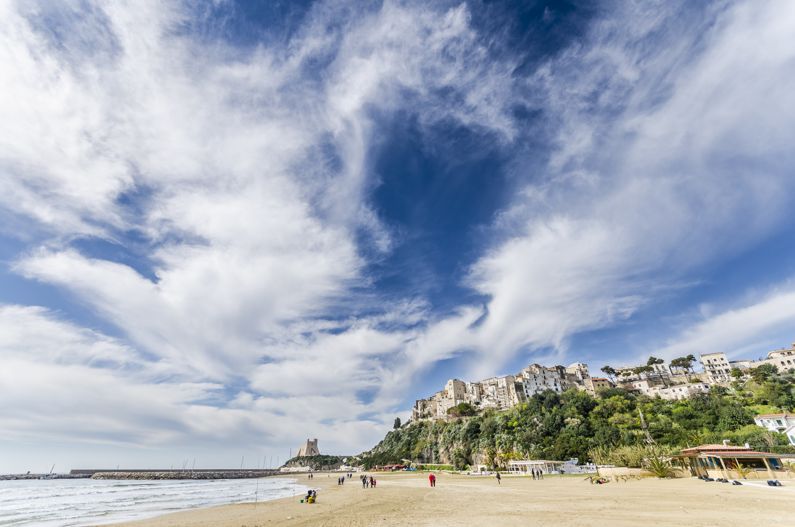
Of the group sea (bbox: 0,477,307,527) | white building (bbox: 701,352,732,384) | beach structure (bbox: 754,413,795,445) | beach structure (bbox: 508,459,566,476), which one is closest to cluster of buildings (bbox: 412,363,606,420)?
white building (bbox: 701,352,732,384)

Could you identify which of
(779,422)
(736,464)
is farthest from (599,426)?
(736,464)

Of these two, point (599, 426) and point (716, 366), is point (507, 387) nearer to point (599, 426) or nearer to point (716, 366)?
point (599, 426)

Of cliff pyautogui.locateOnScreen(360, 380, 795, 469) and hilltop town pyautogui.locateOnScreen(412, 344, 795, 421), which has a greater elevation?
hilltop town pyautogui.locateOnScreen(412, 344, 795, 421)

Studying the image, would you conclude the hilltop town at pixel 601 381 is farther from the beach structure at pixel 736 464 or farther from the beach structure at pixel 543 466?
the beach structure at pixel 736 464

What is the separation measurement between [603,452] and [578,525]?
56.1 metres

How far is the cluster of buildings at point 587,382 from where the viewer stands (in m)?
107

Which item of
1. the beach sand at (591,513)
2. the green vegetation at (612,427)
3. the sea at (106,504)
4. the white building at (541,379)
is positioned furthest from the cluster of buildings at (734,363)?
the sea at (106,504)

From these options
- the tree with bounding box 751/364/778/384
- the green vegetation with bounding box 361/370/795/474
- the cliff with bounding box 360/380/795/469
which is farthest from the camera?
the tree with bounding box 751/364/778/384

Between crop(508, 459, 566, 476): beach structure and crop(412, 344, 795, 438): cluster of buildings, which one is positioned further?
crop(412, 344, 795, 438): cluster of buildings

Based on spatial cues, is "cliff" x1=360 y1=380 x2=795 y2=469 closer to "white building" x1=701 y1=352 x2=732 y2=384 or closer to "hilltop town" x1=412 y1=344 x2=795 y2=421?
"hilltop town" x1=412 y1=344 x2=795 y2=421

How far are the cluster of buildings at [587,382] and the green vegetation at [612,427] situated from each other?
49.2 ft

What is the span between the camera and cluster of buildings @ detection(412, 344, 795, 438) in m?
107

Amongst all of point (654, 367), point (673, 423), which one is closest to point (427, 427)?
point (673, 423)

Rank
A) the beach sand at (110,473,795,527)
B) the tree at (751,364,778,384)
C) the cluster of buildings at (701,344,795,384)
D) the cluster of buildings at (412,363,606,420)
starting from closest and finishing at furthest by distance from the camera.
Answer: the beach sand at (110,473,795,527) < the tree at (751,364,778,384) < the cluster of buildings at (701,344,795,384) < the cluster of buildings at (412,363,606,420)
